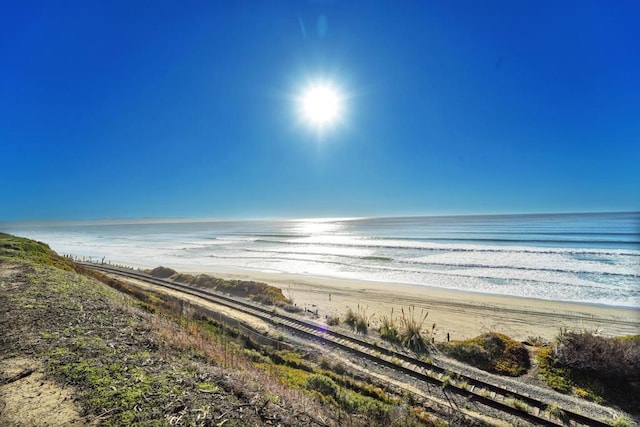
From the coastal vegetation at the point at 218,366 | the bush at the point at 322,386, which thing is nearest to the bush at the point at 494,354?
the coastal vegetation at the point at 218,366

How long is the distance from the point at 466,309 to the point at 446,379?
11.7 m

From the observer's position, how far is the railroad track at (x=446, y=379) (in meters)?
8.22

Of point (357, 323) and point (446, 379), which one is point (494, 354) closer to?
point (446, 379)

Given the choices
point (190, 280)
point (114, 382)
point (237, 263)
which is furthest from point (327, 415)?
point (237, 263)

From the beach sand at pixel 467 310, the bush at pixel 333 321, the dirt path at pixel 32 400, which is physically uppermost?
the dirt path at pixel 32 400

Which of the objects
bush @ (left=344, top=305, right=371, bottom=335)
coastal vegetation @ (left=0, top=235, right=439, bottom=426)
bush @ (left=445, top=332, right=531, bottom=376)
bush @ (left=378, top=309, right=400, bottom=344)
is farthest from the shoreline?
coastal vegetation @ (left=0, top=235, right=439, bottom=426)

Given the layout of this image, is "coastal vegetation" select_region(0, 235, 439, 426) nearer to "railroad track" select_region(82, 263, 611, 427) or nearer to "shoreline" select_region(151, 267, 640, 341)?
"railroad track" select_region(82, 263, 611, 427)

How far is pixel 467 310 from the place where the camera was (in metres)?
20.0

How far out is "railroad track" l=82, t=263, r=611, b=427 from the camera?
822 cm

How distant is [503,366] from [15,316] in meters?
14.9

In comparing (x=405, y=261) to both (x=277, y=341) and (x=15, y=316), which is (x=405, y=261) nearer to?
(x=277, y=341)

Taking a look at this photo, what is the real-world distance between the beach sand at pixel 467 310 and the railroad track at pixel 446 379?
2.35 m

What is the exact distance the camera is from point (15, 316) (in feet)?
23.1

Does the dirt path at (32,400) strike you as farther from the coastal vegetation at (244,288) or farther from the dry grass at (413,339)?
the coastal vegetation at (244,288)
